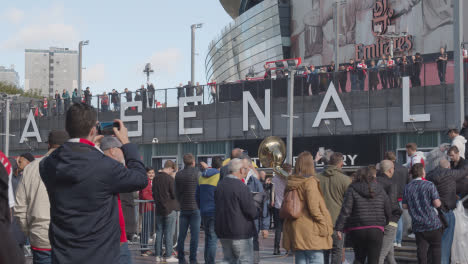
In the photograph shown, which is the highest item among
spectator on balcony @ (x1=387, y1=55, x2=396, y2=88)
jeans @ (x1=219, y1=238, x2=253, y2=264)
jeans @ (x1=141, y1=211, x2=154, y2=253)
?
spectator on balcony @ (x1=387, y1=55, x2=396, y2=88)

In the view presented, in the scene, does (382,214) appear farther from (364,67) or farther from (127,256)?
(364,67)

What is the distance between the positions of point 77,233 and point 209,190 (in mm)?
6862

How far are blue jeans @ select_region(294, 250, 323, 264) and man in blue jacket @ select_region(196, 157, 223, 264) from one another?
10.1 ft

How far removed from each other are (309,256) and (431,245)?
291 cm

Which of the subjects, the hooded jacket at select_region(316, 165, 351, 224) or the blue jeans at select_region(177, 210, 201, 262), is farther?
the blue jeans at select_region(177, 210, 201, 262)

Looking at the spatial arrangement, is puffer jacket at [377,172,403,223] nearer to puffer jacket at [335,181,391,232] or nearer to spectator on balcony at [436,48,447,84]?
puffer jacket at [335,181,391,232]

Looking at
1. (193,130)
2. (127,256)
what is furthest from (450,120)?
(127,256)

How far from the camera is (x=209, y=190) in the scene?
11.8m

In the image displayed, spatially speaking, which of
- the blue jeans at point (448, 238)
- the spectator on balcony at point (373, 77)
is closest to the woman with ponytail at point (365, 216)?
the blue jeans at point (448, 238)

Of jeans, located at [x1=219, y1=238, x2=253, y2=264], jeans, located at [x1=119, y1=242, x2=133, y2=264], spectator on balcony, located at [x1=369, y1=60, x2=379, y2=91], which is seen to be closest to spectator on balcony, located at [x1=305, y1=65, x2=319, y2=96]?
spectator on balcony, located at [x1=369, y1=60, x2=379, y2=91]

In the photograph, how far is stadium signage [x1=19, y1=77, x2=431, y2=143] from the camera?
34188mm

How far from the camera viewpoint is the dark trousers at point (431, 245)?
10.8 meters

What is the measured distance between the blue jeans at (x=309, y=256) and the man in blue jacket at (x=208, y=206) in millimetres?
3094

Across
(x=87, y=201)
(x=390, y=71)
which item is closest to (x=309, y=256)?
(x=87, y=201)
